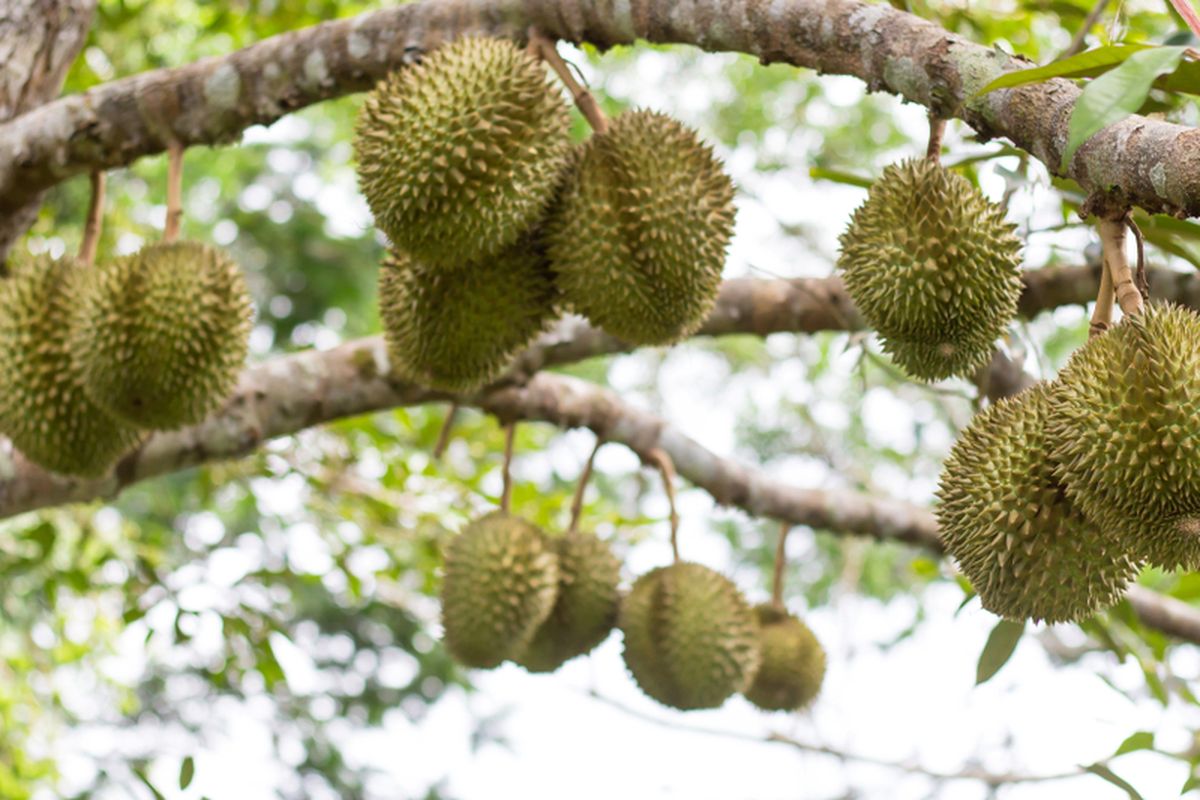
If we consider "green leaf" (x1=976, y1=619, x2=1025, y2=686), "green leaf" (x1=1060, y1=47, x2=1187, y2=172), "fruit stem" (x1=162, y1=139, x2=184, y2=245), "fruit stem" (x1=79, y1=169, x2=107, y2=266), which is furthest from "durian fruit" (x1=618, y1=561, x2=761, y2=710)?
"green leaf" (x1=1060, y1=47, x2=1187, y2=172)

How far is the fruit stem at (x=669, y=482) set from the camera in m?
2.72

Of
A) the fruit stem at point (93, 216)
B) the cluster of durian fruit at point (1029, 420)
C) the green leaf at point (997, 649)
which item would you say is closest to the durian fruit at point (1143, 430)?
the cluster of durian fruit at point (1029, 420)

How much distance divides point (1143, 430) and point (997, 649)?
0.68 meters

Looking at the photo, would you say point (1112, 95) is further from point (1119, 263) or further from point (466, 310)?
point (466, 310)

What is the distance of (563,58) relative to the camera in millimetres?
1892

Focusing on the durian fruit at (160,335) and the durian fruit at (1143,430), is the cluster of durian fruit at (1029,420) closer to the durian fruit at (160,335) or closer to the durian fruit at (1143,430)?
the durian fruit at (1143,430)

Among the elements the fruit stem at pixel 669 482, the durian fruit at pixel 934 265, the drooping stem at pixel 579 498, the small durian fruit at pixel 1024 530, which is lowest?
the fruit stem at pixel 669 482

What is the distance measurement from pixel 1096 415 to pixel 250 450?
1.86 m

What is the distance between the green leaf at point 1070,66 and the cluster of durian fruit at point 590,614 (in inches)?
59.2

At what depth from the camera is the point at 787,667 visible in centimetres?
266

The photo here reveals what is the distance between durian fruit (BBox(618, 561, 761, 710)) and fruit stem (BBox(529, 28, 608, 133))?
1044mm

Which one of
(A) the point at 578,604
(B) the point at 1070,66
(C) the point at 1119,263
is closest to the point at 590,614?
(A) the point at 578,604

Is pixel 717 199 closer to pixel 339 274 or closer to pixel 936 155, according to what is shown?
pixel 936 155

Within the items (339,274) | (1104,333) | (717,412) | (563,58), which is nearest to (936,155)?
(1104,333)
